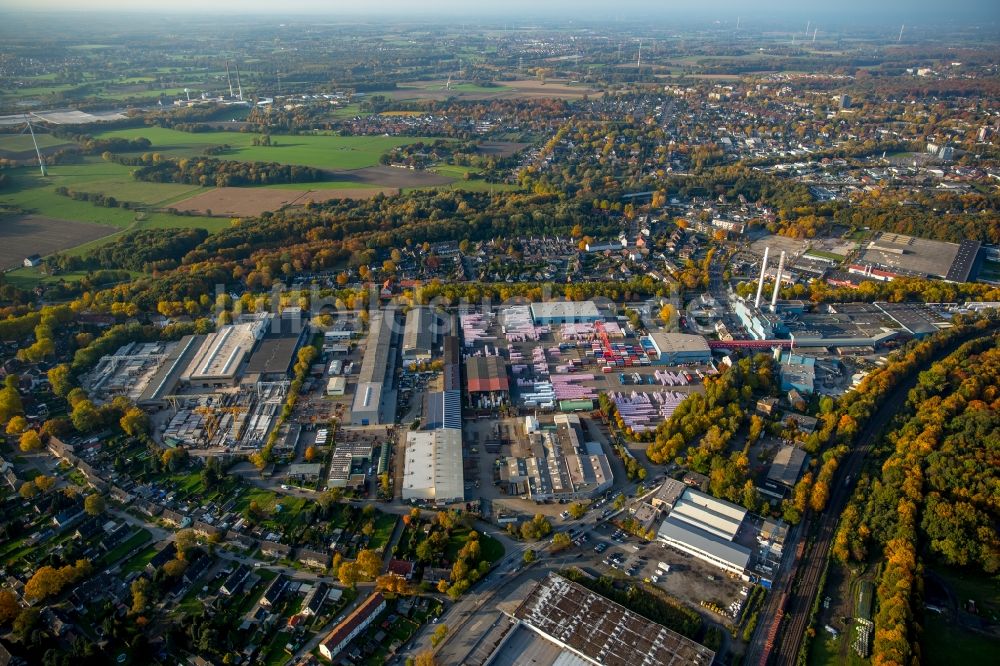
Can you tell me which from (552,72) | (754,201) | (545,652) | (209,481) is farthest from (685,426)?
(552,72)

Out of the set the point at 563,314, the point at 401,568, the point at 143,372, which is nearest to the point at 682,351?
the point at 563,314

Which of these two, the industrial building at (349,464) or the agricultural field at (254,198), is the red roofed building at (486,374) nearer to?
the industrial building at (349,464)

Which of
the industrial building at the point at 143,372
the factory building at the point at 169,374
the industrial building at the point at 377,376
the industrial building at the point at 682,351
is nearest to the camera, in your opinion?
the industrial building at the point at 377,376

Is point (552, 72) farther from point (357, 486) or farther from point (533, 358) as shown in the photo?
point (357, 486)

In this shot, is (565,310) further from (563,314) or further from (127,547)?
(127,547)

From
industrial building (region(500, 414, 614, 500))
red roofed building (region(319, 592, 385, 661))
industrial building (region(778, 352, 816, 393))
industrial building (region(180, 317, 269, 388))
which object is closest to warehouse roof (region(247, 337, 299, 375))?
industrial building (region(180, 317, 269, 388))

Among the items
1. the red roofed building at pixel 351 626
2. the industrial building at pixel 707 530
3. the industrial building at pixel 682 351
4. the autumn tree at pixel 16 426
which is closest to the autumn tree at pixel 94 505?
the autumn tree at pixel 16 426

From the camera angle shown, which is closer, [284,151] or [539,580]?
[539,580]
